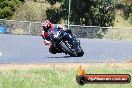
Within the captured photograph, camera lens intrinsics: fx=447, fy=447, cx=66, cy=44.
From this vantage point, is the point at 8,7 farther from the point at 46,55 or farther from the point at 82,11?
the point at 46,55

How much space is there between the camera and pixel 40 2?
68062 mm

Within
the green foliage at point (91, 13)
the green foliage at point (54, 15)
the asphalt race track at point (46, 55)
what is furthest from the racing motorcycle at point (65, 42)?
the green foliage at point (54, 15)

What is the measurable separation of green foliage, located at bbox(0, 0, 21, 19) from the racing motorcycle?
46350mm

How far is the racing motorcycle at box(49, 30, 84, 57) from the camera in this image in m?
8.16

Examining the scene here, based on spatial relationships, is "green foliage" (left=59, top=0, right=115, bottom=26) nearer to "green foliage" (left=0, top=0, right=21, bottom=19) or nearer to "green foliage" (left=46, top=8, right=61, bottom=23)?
"green foliage" (left=46, top=8, right=61, bottom=23)

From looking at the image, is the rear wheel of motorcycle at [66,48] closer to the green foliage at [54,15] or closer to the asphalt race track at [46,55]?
the asphalt race track at [46,55]

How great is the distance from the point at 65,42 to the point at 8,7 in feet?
158

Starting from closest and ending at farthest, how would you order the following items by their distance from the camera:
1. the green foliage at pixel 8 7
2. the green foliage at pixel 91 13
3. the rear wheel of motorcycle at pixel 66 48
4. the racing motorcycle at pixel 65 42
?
1. the racing motorcycle at pixel 65 42
2. the rear wheel of motorcycle at pixel 66 48
3. the green foliage at pixel 91 13
4. the green foliage at pixel 8 7

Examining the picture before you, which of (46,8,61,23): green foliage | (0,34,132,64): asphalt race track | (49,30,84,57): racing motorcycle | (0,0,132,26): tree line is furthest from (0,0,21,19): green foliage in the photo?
(49,30,84,57): racing motorcycle

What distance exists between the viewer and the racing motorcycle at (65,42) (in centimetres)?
816

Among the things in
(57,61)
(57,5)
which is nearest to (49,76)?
(57,61)

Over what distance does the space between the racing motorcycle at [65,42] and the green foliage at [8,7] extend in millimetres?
46350

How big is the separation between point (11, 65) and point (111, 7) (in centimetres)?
4110

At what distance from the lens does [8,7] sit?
5616 centimetres
